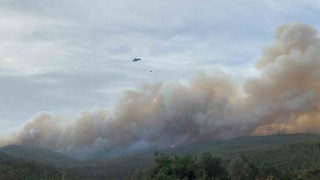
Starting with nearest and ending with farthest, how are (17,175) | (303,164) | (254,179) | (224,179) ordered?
(254,179) < (224,179) < (17,175) < (303,164)

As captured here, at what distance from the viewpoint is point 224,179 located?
102 m

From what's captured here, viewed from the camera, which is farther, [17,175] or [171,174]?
[17,175]

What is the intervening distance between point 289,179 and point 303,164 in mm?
77806

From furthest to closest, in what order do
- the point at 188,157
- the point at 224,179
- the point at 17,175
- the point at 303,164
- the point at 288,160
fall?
the point at 288,160 < the point at 303,164 < the point at 17,175 < the point at 188,157 < the point at 224,179

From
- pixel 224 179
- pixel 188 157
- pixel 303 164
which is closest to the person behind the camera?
pixel 224 179

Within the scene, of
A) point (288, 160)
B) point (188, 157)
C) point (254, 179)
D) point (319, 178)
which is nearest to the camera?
point (254, 179)

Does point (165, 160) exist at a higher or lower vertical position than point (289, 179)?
higher

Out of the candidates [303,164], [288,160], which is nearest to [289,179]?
[303,164]

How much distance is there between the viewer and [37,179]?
16738 cm

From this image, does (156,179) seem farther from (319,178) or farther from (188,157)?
(319,178)

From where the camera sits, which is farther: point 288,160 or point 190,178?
point 288,160

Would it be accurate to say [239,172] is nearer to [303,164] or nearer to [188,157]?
[188,157]

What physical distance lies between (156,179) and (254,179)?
21.9 metres

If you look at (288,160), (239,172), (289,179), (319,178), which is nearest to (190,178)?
(239,172)
